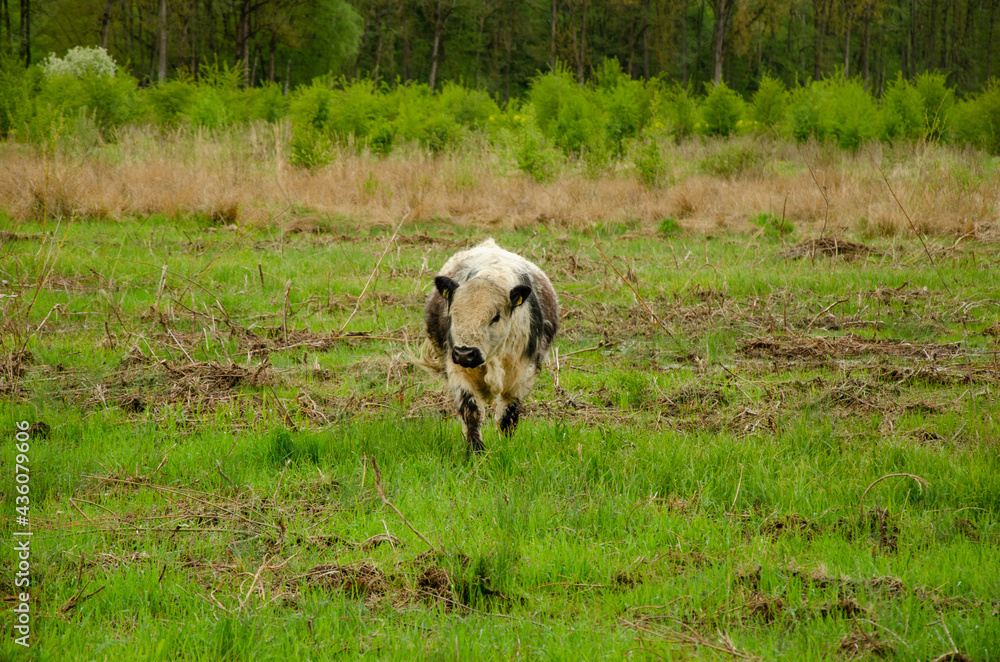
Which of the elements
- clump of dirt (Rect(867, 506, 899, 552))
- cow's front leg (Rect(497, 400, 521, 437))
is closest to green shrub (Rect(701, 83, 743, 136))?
cow's front leg (Rect(497, 400, 521, 437))

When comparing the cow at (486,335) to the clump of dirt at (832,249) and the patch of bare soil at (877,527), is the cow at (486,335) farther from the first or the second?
the clump of dirt at (832,249)

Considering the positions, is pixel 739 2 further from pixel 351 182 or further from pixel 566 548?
pixel 566 548

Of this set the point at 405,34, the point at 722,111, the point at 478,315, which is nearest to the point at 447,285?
the point at 478,315

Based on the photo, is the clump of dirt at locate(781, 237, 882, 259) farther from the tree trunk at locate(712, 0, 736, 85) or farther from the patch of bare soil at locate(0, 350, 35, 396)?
the tree trunk at locate(712, 0, 736, 85)

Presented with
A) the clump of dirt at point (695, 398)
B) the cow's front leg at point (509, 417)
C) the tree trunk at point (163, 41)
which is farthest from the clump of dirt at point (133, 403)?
the tree trunk at point (163, 41)

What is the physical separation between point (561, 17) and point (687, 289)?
64.1 metres

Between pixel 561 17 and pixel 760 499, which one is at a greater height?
pixel 561 17

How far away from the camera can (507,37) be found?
60812 millimetres

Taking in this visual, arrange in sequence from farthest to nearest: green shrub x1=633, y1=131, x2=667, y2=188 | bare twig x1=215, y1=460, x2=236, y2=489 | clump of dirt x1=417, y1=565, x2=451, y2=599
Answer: green shrub x1=633, y1=131, x2=667, y2=188 → bare twig x1=215, y1=460, x2=236, y2=489 → clump of dirt x1=417, y1=565, x2=451, y2=599

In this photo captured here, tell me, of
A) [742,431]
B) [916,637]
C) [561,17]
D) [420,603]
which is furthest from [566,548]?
[561,17]

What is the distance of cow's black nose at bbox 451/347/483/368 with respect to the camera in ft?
16.1

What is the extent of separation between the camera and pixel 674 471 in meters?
5.04

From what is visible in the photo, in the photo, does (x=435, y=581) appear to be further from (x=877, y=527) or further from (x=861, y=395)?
(x=861, y=395)

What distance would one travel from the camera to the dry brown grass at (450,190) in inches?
540
